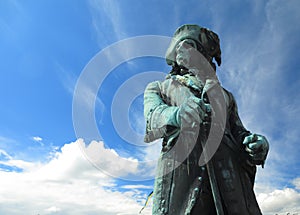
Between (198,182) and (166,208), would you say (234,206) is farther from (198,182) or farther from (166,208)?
(166,208)

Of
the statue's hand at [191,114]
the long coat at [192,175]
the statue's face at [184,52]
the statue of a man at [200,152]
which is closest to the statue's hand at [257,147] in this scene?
the statue of a man at [200,152]

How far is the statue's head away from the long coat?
0.94 meters

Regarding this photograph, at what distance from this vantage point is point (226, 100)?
4.57 meters

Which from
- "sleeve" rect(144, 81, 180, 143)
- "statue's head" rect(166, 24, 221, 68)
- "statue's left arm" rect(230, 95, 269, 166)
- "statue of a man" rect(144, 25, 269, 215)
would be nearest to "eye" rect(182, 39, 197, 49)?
"statue's head" rect(166, 24, 221, 68)

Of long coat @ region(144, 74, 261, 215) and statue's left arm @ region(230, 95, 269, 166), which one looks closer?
long coat @ region(144, 74, 261, 215)

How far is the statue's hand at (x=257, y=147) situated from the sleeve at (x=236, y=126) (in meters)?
0.27

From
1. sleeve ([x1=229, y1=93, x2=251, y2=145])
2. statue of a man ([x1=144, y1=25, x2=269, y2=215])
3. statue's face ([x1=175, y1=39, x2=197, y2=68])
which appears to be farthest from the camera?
statue's face ([x1=175, y1=39, x2=197, y2=68])

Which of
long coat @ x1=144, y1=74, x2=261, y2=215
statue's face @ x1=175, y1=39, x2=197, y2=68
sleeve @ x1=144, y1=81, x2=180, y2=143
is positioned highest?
statue's face @ x1=175, y1=39, x2=197, y2=68

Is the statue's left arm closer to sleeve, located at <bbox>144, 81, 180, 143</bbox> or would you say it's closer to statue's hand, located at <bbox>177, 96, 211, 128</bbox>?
statue's hand, located at <bbox>177, 96, 211, 128</bbox>

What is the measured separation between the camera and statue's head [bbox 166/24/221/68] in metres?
4.90

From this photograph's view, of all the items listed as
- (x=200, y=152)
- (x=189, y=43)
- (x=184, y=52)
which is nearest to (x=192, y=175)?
(x=200, y=152)

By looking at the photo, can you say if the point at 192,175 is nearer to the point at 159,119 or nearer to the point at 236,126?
the point at 159,119

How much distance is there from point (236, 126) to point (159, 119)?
1462mm

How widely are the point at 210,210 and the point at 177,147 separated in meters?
0.94
